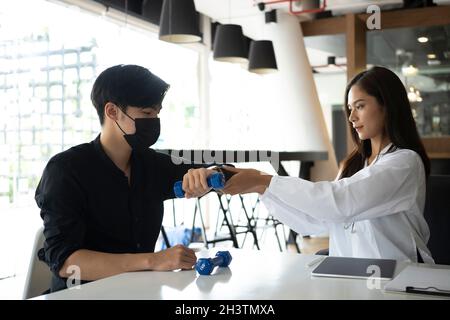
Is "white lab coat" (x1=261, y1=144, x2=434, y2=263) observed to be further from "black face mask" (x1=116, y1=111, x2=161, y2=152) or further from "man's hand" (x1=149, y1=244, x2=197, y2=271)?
"black face mask" (x1=116, y1=111, x2=161, y2=152)

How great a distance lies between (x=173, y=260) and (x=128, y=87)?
2.17 ft

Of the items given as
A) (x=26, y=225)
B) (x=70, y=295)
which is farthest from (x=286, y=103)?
(x=70, y=295)

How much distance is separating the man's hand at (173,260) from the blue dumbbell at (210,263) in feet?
0.15

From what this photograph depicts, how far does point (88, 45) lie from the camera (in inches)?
207

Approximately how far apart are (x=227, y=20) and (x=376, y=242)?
6073 mm

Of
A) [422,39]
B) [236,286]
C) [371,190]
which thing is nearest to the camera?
[236,286]

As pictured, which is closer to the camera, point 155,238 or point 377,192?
point 377,192

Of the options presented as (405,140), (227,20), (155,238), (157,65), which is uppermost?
(227,20)

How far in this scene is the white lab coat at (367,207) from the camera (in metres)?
1.55

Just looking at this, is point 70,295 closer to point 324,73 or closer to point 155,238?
point 155,238

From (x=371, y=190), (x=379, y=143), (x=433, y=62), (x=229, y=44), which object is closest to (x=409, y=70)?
(x=433, y=62)

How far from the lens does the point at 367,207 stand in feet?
5.16

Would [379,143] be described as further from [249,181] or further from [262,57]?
[262,57]

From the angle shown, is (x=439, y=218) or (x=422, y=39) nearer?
(x=439, y=218)
